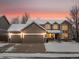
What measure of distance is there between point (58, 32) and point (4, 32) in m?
17.4

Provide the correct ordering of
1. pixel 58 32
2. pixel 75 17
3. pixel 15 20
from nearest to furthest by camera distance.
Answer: pixel 58 32, pixel 75 17, pixel 15 20

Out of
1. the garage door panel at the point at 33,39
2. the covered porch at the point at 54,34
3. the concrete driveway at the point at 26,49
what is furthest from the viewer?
the covered porch at the point at 54,34

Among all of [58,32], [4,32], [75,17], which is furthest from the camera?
[75,17]

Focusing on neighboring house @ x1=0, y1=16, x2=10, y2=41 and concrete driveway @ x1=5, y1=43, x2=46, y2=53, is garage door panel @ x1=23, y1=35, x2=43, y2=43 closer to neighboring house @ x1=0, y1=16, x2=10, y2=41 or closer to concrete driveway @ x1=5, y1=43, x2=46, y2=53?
neighboring house @ x1=0, y1=16, x2=10, y2=41

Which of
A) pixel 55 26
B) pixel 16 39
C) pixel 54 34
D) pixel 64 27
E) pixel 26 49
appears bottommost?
pixel 26 49

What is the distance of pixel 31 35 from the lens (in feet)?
202

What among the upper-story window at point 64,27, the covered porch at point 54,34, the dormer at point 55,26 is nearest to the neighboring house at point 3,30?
the covered porch at point 54,34

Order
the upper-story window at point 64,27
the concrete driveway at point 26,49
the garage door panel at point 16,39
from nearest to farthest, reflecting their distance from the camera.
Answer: the concrete driveway at point 26,49 → the garage door panel at point 16,39 → the upper-story window at point 64,27

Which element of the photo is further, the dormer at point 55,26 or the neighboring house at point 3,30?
the dormer at point 55,26

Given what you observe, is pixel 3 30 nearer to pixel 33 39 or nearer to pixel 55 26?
pixel 33 39

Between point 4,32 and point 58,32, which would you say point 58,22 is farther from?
point 4,32

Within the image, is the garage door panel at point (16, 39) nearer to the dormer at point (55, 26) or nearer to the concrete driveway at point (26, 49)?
the dormer at point (55, 26)

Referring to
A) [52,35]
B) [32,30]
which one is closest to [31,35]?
[32,30]

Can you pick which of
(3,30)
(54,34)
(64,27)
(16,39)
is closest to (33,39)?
(16,39)
